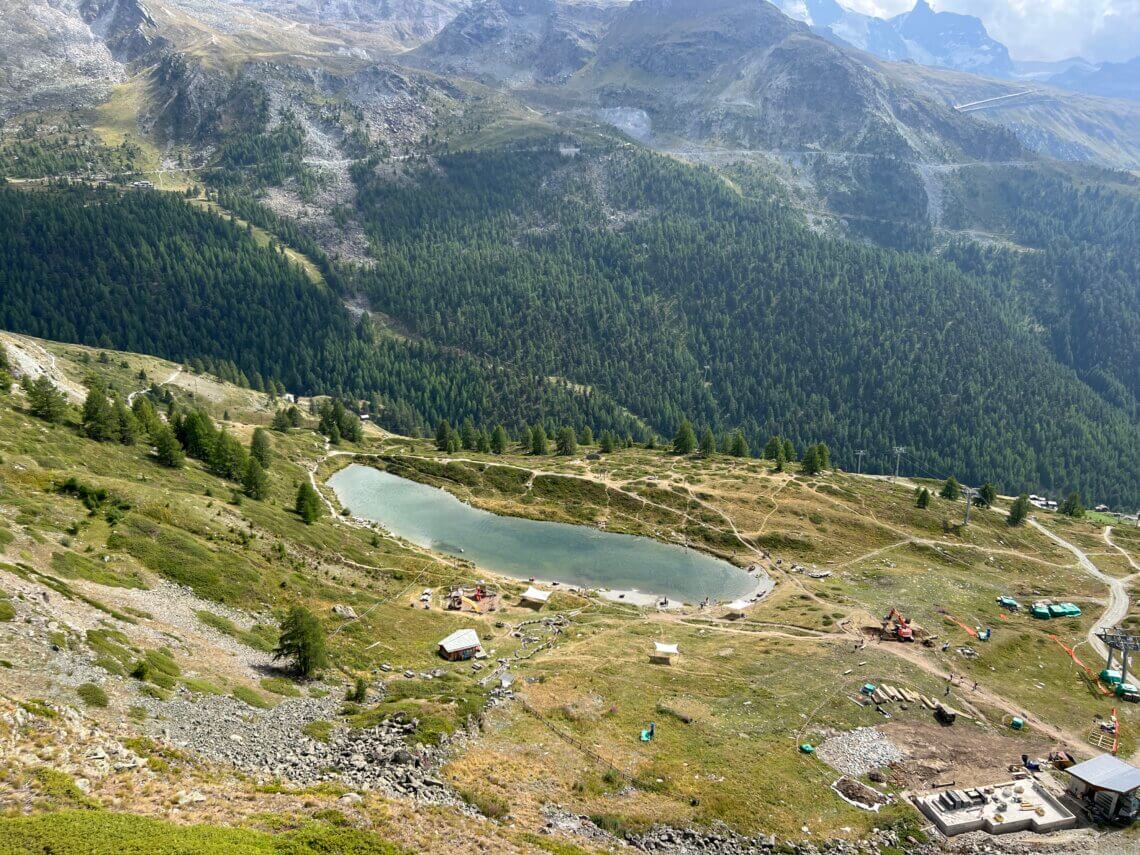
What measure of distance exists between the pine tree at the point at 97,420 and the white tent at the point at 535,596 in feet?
198

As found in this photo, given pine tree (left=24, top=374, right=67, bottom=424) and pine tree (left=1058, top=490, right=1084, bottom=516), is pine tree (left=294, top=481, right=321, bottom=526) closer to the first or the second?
pine tree (left=24, top=374, right=67, bottom=424)

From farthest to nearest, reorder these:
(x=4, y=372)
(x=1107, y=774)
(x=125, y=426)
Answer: (x=4, y=372), (x=125, y=426), (x=1107, y=774)

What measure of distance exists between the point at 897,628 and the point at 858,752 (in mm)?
30819

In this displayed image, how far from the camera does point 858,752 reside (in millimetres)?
54906

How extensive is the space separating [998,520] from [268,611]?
432ft

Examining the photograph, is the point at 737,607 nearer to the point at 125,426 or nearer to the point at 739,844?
the point at 739,844

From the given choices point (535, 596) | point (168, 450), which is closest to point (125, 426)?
point (168, 450)

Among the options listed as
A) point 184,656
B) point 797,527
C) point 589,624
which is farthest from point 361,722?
point 797,527

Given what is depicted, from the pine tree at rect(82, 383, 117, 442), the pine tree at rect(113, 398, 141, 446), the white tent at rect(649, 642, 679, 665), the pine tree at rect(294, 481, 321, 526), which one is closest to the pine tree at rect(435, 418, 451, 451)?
the pine tree at rect(294, 481, 321, 526)

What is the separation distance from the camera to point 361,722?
45.4 meters

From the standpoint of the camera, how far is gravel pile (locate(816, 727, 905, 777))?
53.0 m

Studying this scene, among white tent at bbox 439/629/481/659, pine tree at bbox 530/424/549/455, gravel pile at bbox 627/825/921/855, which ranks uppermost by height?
gravel pile at bbox 627/825/921/855

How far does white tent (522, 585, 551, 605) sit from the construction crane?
141ft

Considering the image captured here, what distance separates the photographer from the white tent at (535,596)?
89.2 meters
